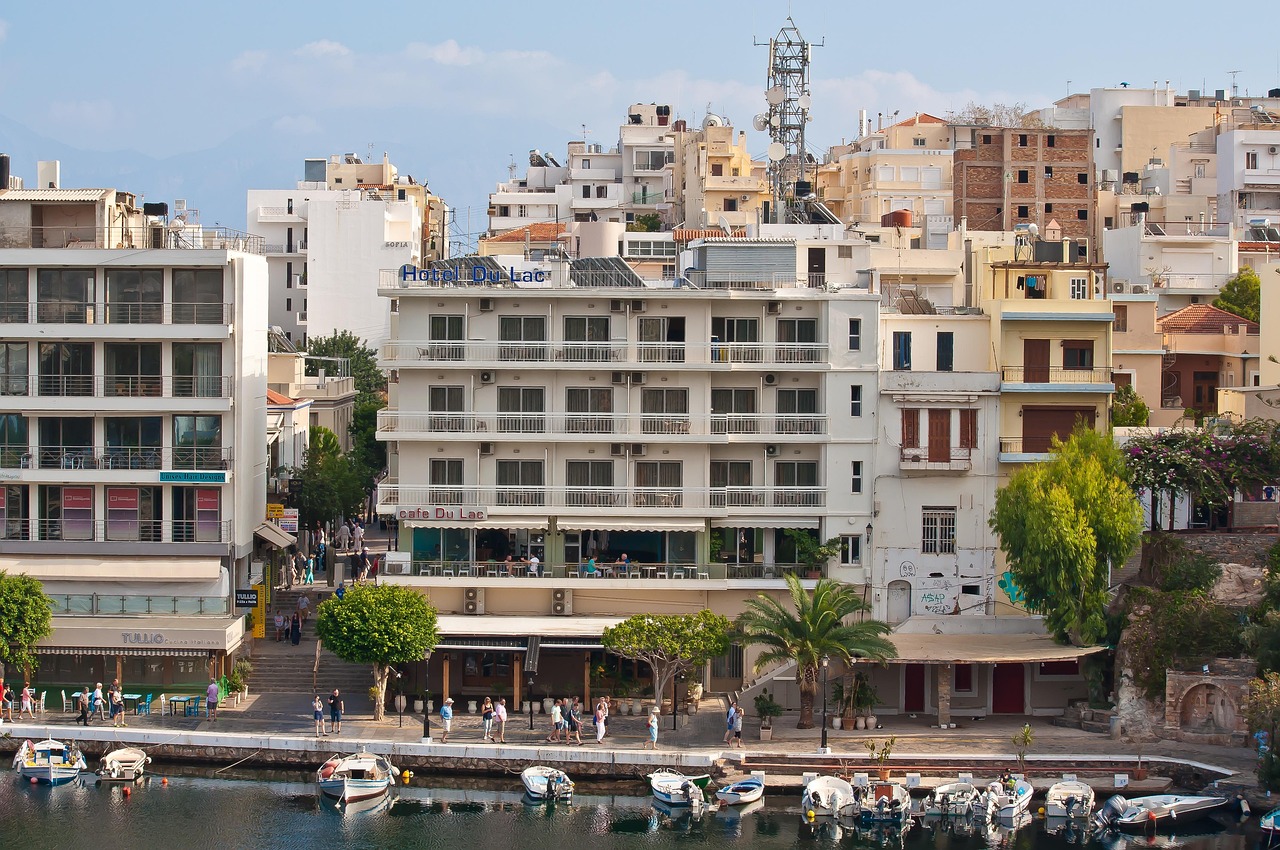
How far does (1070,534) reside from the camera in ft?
164

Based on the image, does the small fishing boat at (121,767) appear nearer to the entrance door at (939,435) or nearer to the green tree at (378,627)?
the green tree at (378,627)

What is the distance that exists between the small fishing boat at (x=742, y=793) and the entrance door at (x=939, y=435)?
13832mm

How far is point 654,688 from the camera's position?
174 feet

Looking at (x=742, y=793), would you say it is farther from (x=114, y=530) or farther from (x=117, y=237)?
(x=117, y=237)

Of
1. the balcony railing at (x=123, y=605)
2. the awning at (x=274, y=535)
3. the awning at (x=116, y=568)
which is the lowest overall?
the balcony railing at (x=123, y=605)

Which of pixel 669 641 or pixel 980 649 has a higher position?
pixel 669 641

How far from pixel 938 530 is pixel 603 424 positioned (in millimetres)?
10768

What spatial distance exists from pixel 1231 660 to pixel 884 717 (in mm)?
9722

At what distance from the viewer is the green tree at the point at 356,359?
304 feet

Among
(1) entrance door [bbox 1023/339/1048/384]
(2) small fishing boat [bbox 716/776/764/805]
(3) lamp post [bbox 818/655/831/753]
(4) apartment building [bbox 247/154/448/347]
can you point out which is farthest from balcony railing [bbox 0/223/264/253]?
(4) apartment building [bbox 247/154/448/347]

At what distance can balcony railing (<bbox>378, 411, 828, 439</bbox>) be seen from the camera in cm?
5453

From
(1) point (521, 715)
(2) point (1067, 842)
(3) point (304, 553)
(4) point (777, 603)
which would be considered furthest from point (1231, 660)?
(3) point (304, 553)

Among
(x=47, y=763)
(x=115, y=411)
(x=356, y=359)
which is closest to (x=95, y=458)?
(x=115, y=411)

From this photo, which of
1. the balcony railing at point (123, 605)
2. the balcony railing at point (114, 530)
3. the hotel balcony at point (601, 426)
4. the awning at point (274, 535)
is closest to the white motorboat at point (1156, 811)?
the hotel balcony at point (601, 426)
